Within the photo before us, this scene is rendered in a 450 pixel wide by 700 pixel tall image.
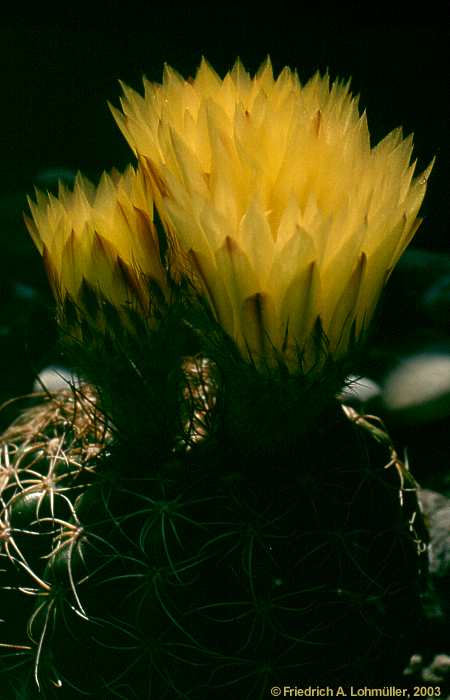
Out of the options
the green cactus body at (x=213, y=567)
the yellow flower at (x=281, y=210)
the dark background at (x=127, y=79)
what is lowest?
the green cactus body at (x=213, y=567)

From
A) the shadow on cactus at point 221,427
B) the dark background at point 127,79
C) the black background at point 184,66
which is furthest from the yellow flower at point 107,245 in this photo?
the black background at point 184,66

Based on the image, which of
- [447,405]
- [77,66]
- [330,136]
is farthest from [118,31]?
[330,136]

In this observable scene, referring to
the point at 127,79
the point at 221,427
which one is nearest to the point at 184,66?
the point at 127,79

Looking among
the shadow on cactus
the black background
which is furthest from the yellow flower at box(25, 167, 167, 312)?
the black background

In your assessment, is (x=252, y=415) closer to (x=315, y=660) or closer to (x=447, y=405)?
(x=315, y=660)

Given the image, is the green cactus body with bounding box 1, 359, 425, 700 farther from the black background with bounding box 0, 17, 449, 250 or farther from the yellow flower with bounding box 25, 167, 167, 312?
the black background with bounding box 0, 17, 449, 250

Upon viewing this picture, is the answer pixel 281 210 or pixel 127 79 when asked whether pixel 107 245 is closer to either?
pixel 281 210

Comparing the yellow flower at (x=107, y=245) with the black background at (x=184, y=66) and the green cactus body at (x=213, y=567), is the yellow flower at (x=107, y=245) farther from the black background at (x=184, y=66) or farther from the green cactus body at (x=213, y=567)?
the black background at (x=184, y=66)
